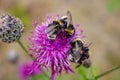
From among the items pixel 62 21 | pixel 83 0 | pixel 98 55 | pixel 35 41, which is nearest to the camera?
pixel 62 21

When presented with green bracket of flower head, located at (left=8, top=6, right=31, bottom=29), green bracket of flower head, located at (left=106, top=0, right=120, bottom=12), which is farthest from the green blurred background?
green bracket of flower head, located at (left=106, top=0, right=120, bottom=12)

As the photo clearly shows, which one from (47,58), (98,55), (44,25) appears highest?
(44,25)

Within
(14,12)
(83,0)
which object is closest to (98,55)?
(83,0)

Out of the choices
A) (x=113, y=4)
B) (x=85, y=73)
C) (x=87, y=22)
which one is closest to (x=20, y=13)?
(x=87, y=22)

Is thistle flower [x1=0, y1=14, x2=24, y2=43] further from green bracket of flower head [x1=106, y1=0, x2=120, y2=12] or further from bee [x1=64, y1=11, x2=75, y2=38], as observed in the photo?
green bracket of flower head [x1=106, y1=0, x2=120, y2=12]

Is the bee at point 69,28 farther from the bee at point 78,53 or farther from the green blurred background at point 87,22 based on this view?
the green blurred background at point 87,22

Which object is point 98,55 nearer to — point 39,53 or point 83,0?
point 83,0

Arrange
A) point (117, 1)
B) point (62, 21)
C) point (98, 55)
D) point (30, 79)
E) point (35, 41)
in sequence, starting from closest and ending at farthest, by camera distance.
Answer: point (62, 21), point (35, 41), point (30, 79), point (117, 1), point (98, 55)

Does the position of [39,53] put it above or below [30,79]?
above

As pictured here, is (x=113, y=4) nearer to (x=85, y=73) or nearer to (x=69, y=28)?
(x=85, y=73)
